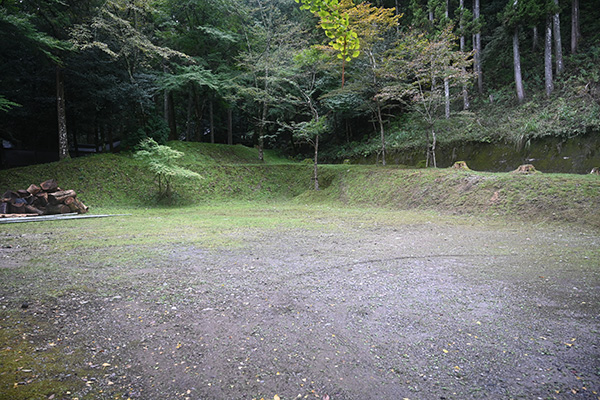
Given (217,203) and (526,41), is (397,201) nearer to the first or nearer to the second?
(217,203)

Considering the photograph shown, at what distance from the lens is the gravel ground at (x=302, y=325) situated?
1.60 metres

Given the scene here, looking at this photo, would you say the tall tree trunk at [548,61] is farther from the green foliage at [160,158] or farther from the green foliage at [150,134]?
the green foliage at [150,134]

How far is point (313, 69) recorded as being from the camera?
1347 cm

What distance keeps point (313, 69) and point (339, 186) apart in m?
5.46

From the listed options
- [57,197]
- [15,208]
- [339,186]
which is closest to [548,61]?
[339,186]

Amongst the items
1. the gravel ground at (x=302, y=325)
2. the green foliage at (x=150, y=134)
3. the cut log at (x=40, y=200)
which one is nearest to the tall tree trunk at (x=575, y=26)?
the gravel ground at (x=302, y=325)

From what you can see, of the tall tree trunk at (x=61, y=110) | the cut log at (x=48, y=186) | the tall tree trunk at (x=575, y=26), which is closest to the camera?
the cut log at (x=48, y=186)

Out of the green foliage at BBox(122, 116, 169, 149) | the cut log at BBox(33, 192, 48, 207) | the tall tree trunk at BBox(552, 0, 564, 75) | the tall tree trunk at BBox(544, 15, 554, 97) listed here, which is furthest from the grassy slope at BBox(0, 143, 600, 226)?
the tall tree trunk at BBox(552, 0, 564, 75)

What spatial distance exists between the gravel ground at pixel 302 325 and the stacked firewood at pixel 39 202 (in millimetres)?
5799

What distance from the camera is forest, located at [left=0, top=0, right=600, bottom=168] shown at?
37.1 feet

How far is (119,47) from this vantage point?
13.7 meters

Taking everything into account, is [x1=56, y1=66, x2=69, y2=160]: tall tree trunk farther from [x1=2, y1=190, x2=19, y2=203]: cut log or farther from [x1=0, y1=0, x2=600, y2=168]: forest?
[x1=2, y1=190, x2=19, y2=203]: cut log

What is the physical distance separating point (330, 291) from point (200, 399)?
5.46 feet

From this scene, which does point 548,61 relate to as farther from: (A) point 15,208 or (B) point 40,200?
(A) point 15,208
